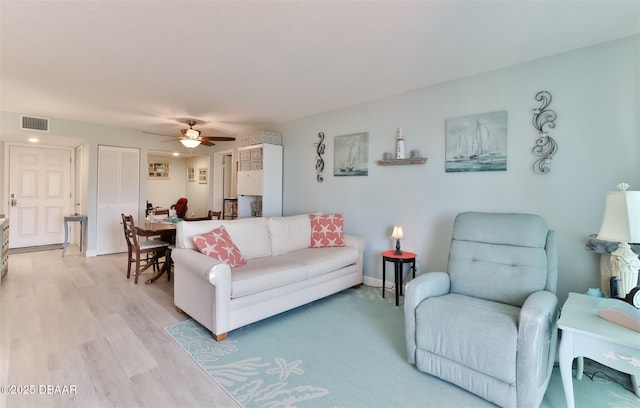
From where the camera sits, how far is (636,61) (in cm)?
230

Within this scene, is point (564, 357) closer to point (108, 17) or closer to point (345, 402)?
point (345, 402)

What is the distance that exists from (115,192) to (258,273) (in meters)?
4.65

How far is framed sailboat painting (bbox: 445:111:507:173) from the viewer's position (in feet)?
9.62

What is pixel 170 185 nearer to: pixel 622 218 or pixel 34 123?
pixel 34 123

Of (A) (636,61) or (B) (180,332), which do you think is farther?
(B) (180,332)

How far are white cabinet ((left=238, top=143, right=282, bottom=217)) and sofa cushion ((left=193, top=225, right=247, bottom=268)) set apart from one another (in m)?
2.08

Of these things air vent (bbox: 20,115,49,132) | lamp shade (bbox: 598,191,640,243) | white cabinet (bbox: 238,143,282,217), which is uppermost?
air vent (bbox: 20,115,49,132)

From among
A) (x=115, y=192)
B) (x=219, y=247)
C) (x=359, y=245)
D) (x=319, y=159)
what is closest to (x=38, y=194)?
(x=115, y=192)

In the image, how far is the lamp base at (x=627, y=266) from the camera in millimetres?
1928

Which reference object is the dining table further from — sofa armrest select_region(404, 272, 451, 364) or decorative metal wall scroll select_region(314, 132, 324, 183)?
sofa armrest select_region(404, 272, 451, 364)

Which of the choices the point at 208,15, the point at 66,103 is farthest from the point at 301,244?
the point at 66,103

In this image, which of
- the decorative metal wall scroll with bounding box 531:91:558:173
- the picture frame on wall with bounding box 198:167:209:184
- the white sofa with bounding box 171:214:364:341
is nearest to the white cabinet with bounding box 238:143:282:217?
the white sofa with bounding box 171:214:364:341

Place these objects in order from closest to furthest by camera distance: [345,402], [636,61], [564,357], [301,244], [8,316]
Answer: [564,357], [345,402], [636,61], [8,316], [301,244]

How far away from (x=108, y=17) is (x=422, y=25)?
2.26 metres
